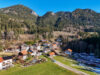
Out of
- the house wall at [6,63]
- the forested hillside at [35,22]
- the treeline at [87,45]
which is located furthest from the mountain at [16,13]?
the house wall at [6,63]

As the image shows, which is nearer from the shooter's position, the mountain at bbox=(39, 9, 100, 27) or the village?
the village

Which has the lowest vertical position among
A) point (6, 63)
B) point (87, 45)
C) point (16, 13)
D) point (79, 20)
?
point (6, 63)

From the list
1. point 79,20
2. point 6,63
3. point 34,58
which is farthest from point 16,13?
point 6,63

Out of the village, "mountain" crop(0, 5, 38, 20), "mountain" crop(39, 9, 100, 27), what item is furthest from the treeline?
"mountain" crop(0, 5, 38, 20)

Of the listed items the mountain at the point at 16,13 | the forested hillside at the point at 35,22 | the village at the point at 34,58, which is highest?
the mountain at the point at 16,13

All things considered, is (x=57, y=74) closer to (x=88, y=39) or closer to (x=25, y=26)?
(x=88, y=39)

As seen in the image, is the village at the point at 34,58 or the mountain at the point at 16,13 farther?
the mountain at the point at 16,13

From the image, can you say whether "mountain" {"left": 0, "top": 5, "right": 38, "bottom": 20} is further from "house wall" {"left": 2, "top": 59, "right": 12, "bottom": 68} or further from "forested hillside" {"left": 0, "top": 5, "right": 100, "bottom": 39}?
"house wall" {"left": 2, "top": 59, "right": 12, "bottom": 68}

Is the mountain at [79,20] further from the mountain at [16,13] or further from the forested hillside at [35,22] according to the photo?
the mountain at [16,13]

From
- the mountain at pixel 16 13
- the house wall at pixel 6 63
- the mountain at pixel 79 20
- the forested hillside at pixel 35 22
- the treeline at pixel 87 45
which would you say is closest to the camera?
the house wall at pixel 6 63

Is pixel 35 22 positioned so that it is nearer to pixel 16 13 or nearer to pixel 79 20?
pixel 16 13

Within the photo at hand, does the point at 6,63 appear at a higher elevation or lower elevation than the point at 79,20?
lower

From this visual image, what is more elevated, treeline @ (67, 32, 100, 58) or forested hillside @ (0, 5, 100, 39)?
forested hillside @ (0, 5, 100, 39)
